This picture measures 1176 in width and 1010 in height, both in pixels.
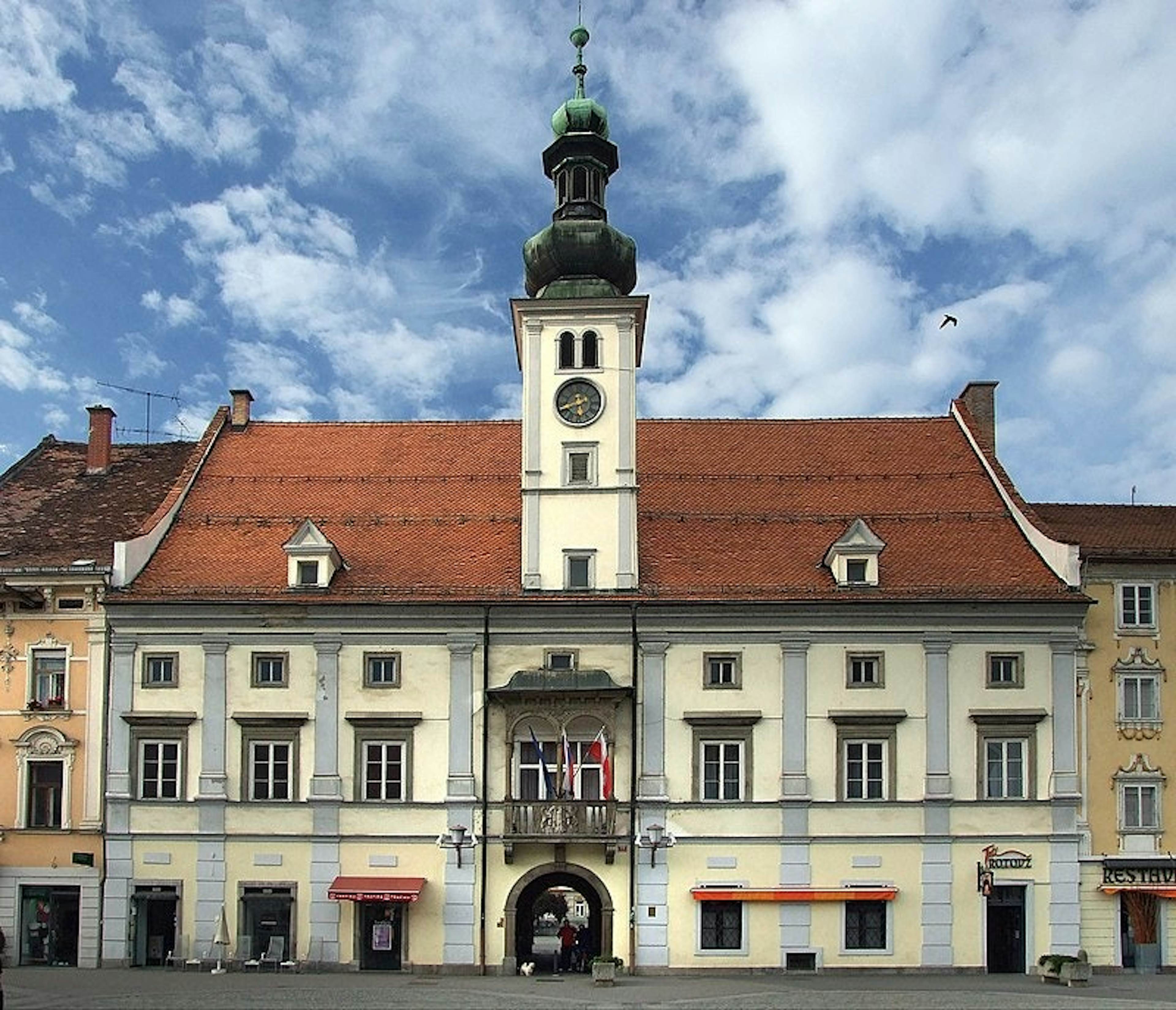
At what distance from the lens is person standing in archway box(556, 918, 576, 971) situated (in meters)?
43.3

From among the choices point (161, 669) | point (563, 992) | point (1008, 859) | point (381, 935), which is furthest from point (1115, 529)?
point (161, 669)

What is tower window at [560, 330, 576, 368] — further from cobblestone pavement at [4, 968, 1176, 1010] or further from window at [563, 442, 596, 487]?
cobblestone pavement at [4, 968, 1176, 1010]

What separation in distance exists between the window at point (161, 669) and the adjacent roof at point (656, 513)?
1.64 metres

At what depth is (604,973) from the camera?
123ft

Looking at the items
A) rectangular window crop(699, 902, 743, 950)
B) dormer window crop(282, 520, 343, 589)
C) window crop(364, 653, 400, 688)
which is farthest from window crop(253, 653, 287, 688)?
rectangular window crop(699, 902, 743, 950)

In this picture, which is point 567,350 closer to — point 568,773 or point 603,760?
point 603,760

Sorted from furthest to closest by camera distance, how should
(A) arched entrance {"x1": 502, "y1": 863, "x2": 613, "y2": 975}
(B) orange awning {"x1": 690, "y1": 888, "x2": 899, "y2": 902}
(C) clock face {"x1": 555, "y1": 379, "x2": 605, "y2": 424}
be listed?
(C) clock face {"x1": 555, "y1": 379, "x2": 605, "y2": 424} < (A) arched entrance {"x1": 502, "y1": 863, "x2": 613, "y2": 975} < (B) orange awning {"x1": 690, "y1": 888, "x2": 899, "y2": 902}

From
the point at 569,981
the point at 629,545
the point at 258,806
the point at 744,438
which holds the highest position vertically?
the point at 744,438

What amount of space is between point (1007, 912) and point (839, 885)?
451 cm

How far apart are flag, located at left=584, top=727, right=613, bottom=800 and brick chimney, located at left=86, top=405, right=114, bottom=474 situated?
1881cm

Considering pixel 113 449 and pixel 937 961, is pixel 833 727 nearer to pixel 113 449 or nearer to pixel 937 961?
pixel 937 961

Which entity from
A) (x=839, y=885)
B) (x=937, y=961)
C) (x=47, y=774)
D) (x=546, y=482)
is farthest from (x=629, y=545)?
(x=47, y=774)

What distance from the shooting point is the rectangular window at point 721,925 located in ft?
134

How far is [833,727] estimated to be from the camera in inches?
1620
